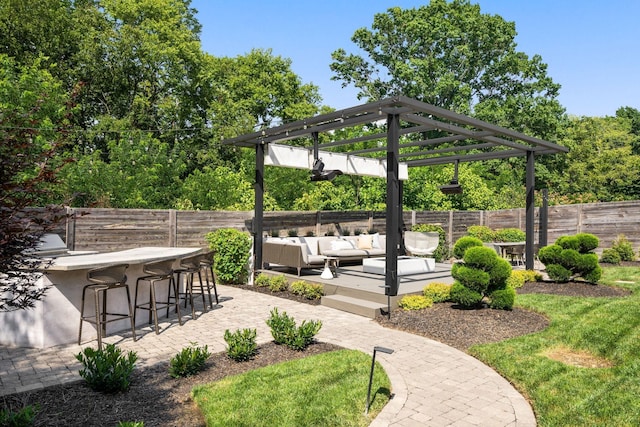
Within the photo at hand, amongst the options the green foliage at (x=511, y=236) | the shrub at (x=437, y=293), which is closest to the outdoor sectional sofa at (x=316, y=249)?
the shrub at (x=437, y=293)

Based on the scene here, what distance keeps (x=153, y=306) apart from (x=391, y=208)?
13.0 ft

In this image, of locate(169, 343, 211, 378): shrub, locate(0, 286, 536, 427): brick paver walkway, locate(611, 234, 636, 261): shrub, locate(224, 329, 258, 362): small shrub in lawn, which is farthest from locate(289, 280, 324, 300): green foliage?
locate(611, 234, 636, 261): shrub

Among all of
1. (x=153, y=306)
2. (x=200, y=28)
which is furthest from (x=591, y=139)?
(x=153, y=306)

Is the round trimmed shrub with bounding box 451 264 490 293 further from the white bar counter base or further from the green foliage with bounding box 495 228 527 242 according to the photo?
the green foliage with bounding box 495 228 527 242

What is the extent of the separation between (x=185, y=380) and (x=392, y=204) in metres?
4.20

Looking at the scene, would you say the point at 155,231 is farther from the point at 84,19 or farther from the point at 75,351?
the point at 84,19

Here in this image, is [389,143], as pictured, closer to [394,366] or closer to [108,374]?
[394,366]

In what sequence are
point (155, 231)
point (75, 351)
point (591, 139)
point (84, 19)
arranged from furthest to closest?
point (591, 139), point (84, 19), point (155, 231), point (75, 351)

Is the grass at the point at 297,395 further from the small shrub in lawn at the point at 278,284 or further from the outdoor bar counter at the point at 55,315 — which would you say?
the small shrub in lawn at the point at 278,284

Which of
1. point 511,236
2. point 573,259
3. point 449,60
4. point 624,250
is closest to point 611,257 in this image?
point 624,250

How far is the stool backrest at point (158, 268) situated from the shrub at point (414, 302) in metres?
3.87

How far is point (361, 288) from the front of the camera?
8406 mm

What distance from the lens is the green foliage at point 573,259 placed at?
9586 millimetres

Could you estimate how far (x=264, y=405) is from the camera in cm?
391
